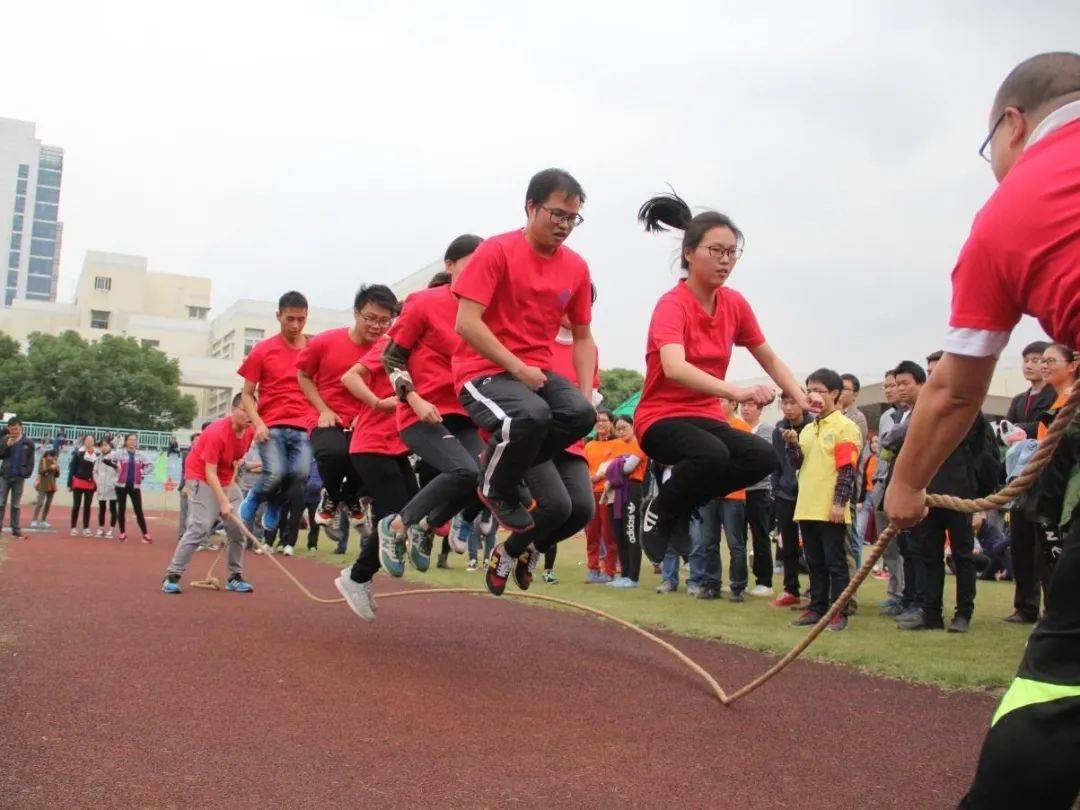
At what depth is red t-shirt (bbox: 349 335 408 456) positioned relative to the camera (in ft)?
24.3

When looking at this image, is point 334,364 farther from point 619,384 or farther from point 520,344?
point 619,384

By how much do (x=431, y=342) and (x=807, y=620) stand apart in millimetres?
4436

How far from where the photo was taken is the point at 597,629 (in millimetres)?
8664

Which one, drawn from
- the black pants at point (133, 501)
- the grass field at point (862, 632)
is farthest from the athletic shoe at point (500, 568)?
the black pants at point (133, 501)

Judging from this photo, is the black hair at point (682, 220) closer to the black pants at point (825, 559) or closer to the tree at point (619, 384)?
the black pants at point (825, 559)

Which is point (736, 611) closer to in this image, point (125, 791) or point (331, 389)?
point (331, 389)

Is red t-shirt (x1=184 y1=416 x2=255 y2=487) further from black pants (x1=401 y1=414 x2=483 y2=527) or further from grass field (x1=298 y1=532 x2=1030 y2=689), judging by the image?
black pants (x1=401 y1=414 x2=483 y2=527)

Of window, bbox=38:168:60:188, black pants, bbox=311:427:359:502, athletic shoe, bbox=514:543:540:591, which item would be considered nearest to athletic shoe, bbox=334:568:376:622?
black pants, bbox=311:427:359:502

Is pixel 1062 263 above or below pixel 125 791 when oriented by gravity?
above

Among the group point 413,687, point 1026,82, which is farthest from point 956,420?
point 413,687

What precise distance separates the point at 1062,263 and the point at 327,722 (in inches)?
159

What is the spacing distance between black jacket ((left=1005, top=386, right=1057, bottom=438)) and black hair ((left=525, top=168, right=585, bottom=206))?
470 centimetres

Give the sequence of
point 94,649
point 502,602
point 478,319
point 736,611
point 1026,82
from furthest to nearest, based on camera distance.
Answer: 1. point 502,602
2. point 736,611
3. point 94,649
4. point 478,319
5. point 1026,82

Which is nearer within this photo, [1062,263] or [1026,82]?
[1062,263]
